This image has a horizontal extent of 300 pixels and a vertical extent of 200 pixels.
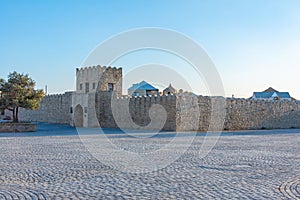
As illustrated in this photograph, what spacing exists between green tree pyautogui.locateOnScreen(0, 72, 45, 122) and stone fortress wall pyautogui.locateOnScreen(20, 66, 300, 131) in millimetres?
4940

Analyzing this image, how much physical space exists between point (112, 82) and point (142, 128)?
4917 millimetres

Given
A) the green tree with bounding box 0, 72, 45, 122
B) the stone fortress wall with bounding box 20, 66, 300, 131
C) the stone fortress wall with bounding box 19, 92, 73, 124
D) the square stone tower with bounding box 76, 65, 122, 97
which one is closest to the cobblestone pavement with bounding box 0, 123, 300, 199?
the green tree with bounding box 0, 72, 45, 122

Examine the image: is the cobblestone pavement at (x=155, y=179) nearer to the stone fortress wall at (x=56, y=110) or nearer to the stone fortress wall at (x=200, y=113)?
the stone fortress wall at (x=200, y=113)

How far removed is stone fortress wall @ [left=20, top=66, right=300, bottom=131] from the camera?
20.5 m

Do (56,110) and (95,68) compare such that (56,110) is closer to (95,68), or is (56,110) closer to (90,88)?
(90,88)

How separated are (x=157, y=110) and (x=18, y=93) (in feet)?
26.6

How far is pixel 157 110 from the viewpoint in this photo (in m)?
20.6

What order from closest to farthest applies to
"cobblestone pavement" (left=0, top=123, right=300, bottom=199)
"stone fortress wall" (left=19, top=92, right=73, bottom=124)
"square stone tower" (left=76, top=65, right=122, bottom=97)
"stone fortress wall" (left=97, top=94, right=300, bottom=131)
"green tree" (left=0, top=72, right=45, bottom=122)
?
1. "cobblestone pavement" (left=0, top=123, right=300, bottom=199)
2. "green tree" (left=0, top=72, right=45, bottom=122)
3. "stone fortress wall" (left=97, top=94, right=300, bottom=131)
4. "square stone tower" (left=76, top=65, right=122, bottom=97)
5. "stone fortress wall" (left=19, top=92, right=73, bottom=124)

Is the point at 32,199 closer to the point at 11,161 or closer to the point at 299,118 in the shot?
the point at 11,161

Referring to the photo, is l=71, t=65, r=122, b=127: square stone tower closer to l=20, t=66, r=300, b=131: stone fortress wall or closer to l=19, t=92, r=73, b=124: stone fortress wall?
l=20, t=66, r=300, b=131: stone fortress wall

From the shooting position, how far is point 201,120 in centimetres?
2123

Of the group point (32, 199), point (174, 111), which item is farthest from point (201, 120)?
point (32, 199)

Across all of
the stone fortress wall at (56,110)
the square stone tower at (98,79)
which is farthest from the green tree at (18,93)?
the stone fortress wall at (56,110)

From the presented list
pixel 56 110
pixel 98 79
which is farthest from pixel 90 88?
pixel 56 110
